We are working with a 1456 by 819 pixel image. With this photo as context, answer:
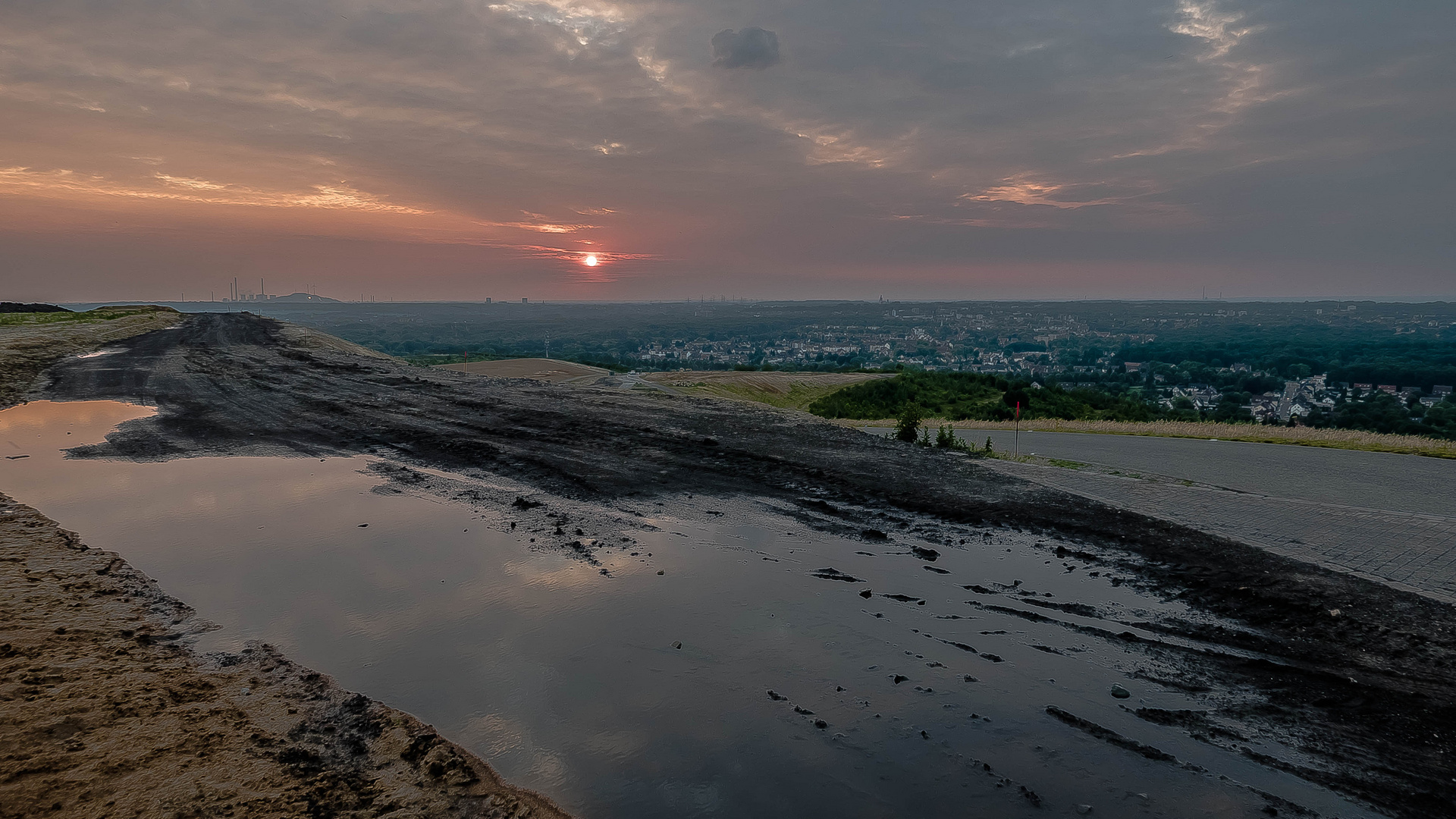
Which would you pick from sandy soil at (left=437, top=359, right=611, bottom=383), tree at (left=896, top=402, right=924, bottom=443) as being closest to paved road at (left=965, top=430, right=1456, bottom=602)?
tree at (left=896, top=402, right=924, bottom=443)

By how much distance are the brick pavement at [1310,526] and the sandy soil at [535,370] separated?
1064 inches

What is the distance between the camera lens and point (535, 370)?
4094cm

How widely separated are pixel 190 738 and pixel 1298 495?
53.4 ft

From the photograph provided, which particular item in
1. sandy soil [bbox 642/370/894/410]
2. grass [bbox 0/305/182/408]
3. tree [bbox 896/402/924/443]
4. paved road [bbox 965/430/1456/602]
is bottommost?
sandy soil [bbox 642/370/894/410]

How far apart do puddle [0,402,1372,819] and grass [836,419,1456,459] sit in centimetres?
1476

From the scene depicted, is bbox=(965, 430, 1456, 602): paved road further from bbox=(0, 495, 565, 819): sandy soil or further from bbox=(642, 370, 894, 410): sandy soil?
bbox=(642, 370, 894, 410): sandy soil

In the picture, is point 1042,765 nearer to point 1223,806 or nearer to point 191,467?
point 1223,806

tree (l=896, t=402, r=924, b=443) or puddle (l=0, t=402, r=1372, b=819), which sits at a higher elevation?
tree (l=896, t=402, r=924, b=443)

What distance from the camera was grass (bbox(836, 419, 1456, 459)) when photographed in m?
18.4

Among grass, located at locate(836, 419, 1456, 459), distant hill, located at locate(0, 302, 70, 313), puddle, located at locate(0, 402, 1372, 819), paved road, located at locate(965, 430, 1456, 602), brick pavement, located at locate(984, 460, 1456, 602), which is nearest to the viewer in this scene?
puddle, located at locate(0, 402, 1372, 819)

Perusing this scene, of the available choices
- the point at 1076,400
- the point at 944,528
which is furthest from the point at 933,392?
the point at 944,528

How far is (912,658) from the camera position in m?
6.61

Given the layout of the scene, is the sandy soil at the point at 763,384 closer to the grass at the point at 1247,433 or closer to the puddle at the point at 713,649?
the grass at the point at 1247,433

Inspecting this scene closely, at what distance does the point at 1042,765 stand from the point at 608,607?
4.29 metres
